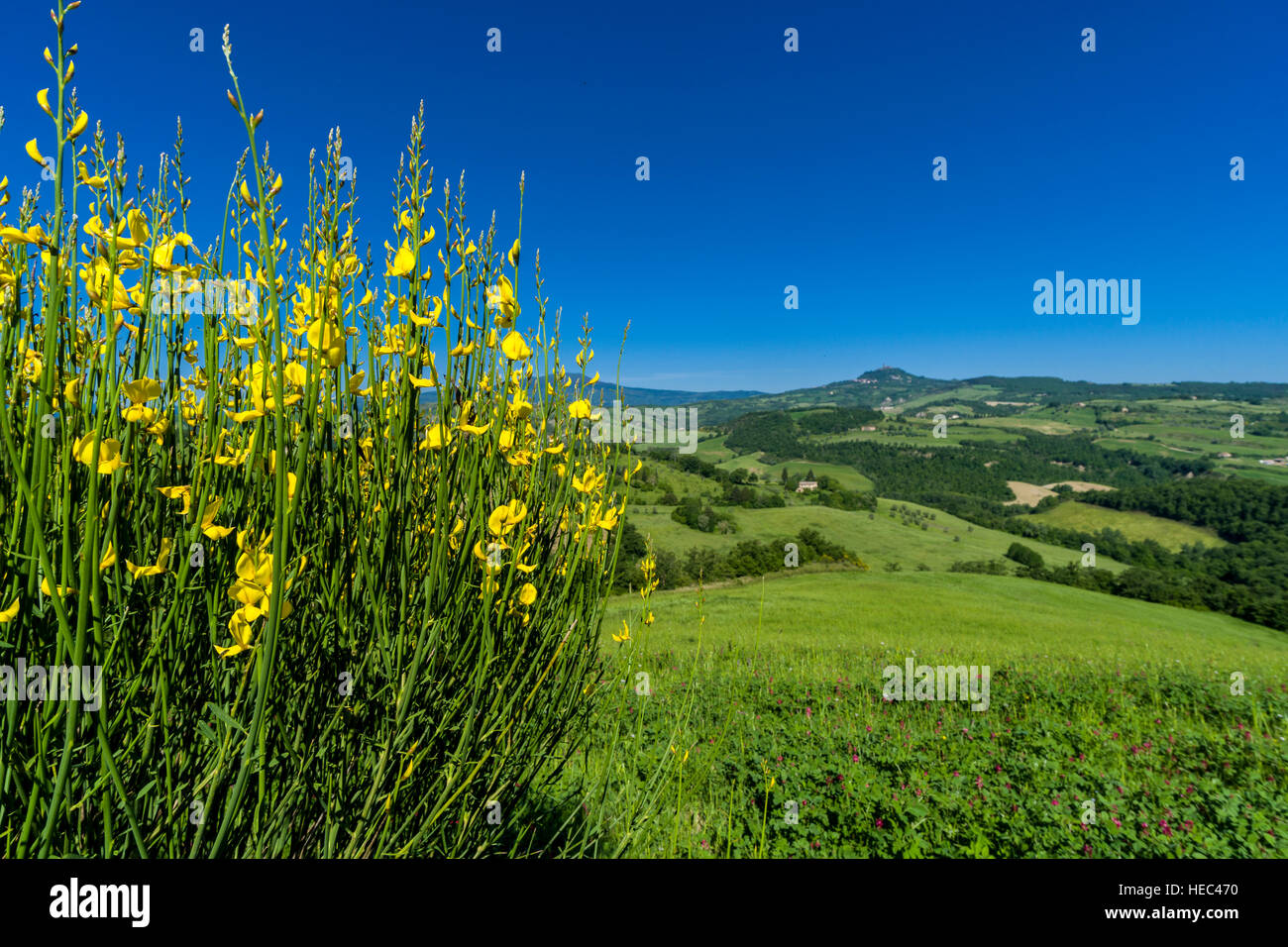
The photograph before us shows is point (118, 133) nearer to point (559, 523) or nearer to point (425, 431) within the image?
point (425, 431)

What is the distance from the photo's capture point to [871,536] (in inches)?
1682

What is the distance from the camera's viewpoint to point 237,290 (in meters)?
1.04

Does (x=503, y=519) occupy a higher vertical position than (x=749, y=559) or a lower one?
higher

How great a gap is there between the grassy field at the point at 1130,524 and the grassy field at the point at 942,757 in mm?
61107

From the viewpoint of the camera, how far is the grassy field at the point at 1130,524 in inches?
2174

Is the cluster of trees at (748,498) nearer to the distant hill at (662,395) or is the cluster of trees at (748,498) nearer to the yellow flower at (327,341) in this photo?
the distant hill at (662,395)

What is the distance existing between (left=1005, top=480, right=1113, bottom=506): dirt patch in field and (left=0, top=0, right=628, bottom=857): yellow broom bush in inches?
3171

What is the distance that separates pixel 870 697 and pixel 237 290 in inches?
273

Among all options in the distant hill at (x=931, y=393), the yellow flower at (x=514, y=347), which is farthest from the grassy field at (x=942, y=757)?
the distant hill at (x=931, y=393)

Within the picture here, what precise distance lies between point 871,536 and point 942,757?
41.1m

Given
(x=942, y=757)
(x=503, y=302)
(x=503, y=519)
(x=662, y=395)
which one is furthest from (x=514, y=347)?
(x=662, y=395)

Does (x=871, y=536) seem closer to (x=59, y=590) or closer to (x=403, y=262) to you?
(x=403, y=262)

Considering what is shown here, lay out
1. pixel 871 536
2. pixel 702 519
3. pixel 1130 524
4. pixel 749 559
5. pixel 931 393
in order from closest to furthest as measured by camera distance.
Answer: pixel 749 559 → pixel 702 519 → pixel 871 536 → pixel 1130 524 → pixel 931 393
